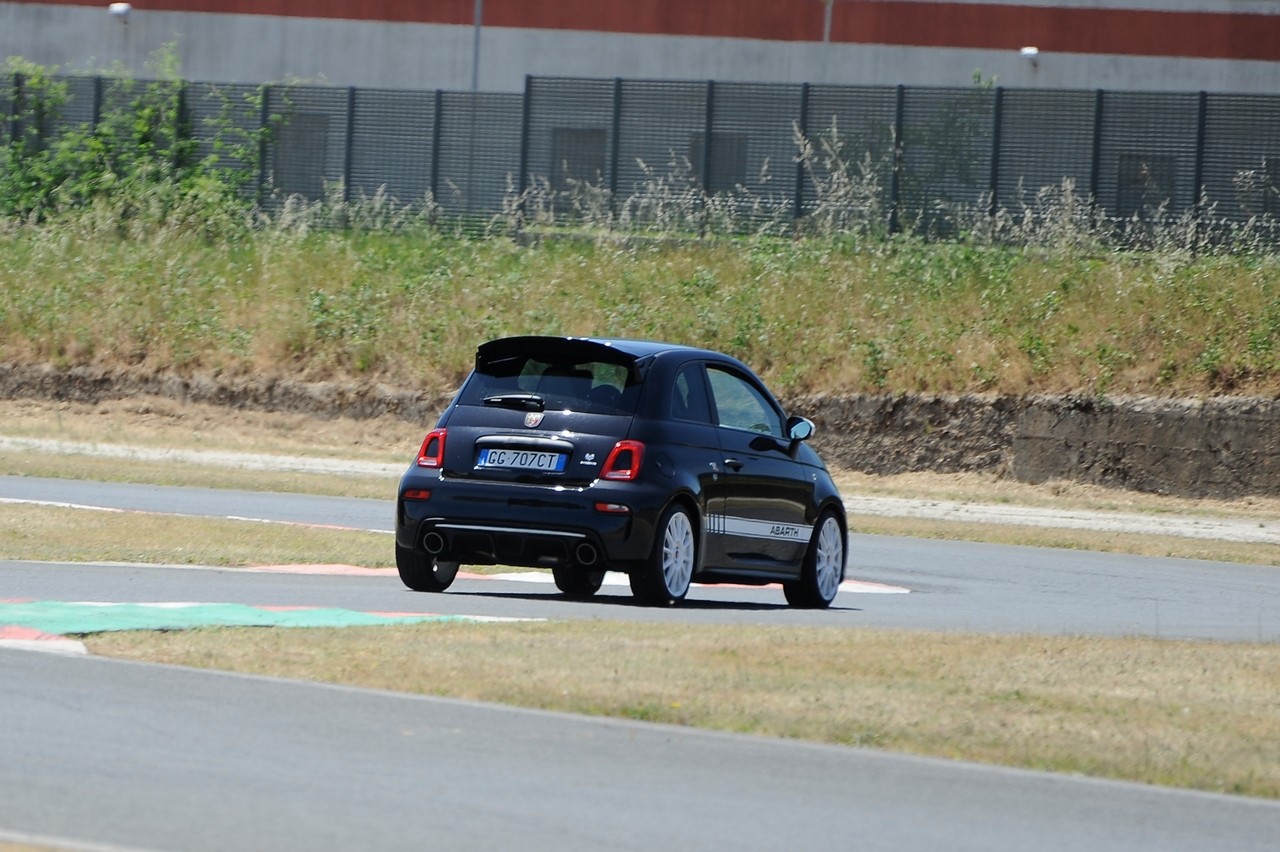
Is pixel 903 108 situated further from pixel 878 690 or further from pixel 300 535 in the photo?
pixel 878 690

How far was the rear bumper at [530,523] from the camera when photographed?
12586mm

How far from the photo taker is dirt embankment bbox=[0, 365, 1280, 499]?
26891 mm

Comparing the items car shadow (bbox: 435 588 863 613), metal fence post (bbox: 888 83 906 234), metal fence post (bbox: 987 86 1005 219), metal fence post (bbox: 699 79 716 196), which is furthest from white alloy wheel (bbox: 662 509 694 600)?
metal fence post (bbox: 699 79 716 196)

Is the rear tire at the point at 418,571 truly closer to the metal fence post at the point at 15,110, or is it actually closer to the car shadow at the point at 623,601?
the car shadow at the point at 623,601

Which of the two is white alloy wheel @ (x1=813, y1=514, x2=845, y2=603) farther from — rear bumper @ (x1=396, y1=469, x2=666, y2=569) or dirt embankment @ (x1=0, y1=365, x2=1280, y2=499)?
dirt embankment @ (x1=0, y1=365, x2=1280, y2=499)

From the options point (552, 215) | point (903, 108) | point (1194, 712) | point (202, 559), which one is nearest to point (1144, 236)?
point (903, 108)

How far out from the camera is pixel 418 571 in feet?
44.2

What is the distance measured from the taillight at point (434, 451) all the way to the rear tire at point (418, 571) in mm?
565

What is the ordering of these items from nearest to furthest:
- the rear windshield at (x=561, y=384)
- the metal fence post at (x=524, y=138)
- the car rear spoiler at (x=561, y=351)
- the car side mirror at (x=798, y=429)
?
the rear windshield at (x=561, y=384)
the car rear spoiler at (x=561, y=351)
the car side mirror at (x=798, y=429)
the metal fence post at (x=524, y=138)

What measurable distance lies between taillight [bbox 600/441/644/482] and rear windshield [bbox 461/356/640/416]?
0.90 ft

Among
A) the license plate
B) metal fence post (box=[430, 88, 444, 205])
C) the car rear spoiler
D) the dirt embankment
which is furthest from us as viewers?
metal fence post (box=[430, 88, 444, 205])

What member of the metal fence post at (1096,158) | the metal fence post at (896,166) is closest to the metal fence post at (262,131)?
the metal fence post at (896,166)

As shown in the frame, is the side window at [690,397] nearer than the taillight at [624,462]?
No

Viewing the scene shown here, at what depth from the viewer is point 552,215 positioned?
120ft
